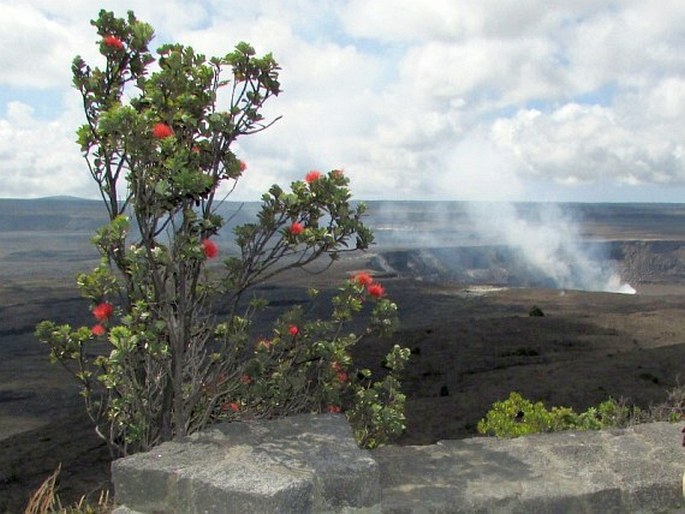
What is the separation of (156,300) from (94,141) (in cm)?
102

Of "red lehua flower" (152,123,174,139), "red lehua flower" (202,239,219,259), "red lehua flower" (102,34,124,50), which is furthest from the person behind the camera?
"red lehua flower" (102,34,124,50)

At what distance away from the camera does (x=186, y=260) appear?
4043mm

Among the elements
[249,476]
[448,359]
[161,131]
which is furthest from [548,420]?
[448,359]

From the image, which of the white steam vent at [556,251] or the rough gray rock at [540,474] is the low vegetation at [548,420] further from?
the white steam vent at [556,251]

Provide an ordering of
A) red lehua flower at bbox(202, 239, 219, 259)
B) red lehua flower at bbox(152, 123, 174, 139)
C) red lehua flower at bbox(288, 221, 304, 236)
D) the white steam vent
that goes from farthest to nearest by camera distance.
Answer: the white steam vent < red lehua flower at bbox(288, 221, 304, 236) < red lehua flower at bbox(202, 239, 219, 259) < red lehua flower at bbox(152, 123, 174, 139)

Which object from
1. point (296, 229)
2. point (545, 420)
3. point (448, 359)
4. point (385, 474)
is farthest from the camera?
point (448, 359)

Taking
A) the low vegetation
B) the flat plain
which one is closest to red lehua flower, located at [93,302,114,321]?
the low vegetation

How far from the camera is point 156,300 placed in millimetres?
4242

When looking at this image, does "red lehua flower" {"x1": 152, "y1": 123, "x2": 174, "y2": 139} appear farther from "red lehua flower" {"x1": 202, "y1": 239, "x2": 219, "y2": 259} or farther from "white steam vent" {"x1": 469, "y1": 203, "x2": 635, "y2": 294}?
"white steam vent" {"x1": 469, "y1": 203, "x2": 635, "y2": 294}

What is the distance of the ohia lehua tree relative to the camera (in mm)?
3988

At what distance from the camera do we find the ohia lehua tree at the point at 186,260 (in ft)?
13.1

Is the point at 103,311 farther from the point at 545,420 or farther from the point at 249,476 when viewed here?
the point at 545,420

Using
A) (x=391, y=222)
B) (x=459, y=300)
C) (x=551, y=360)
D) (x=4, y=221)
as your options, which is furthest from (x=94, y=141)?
(x=4, y=221)

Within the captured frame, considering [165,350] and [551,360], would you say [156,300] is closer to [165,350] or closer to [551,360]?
[165,350]
